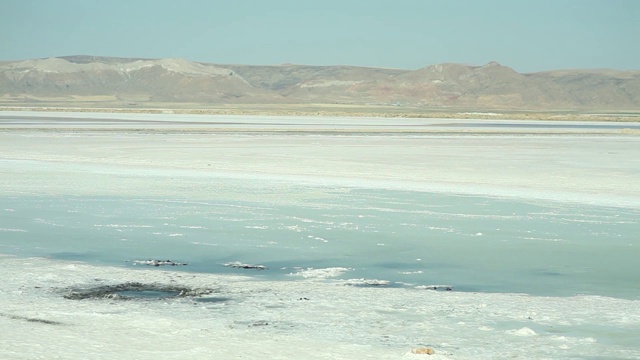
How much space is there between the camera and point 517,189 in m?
16.9

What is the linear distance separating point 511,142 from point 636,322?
26171mm

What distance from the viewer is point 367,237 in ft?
37.4

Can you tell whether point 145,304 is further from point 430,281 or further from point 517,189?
point 517,189

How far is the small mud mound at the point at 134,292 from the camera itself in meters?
7.90

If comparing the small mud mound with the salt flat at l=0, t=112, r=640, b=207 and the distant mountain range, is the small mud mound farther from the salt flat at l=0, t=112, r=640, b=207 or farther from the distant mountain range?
the distant mountain range

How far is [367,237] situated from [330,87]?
174m

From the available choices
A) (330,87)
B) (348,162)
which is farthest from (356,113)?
(330,87)

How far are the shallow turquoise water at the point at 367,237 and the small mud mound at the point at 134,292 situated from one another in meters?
1.06

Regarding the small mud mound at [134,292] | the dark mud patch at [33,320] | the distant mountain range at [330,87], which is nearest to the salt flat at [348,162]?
the small mud mound at [134,292]

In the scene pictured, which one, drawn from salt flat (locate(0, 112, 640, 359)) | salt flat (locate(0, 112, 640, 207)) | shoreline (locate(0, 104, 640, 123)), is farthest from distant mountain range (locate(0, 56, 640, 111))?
salt flat (locate(0, 112, 640, 359))

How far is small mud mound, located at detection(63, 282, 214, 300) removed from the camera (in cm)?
790

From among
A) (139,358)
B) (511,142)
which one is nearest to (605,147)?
(511,142)

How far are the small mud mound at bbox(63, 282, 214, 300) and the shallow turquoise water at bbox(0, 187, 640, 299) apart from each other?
1.06 m

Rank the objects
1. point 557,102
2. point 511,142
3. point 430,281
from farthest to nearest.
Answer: point 557,102
point 511,142
point 430,281
